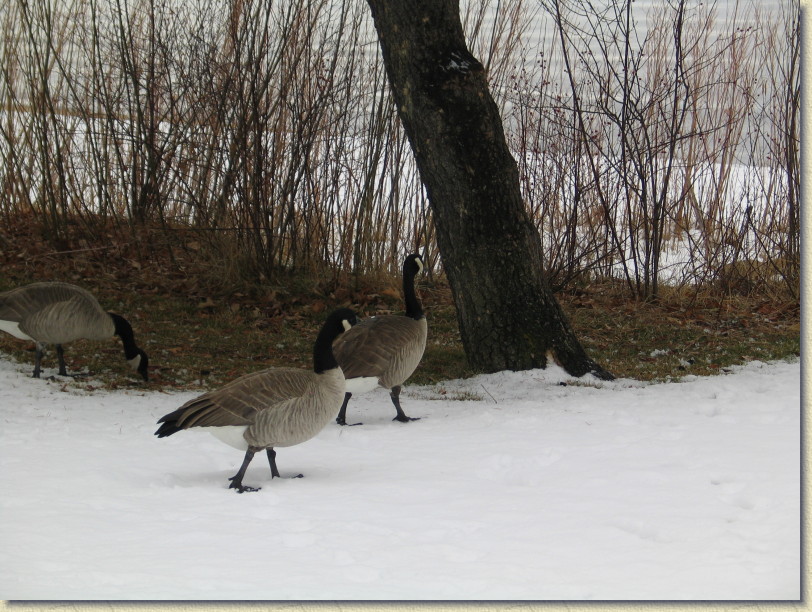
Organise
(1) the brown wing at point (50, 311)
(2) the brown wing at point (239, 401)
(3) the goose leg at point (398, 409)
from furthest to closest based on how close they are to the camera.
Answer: (1) the brown wing at point (50, 311), (3) the goose leg at point (398, 409), (2) the brown wing at point (239, 401)

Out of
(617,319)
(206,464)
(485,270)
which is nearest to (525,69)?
(617,319)

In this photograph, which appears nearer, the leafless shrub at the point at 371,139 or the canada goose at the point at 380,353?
the canada goose at the point at 380,353

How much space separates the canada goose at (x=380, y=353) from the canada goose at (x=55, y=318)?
6.81ft

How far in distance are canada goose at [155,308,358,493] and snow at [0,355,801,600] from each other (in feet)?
0.81

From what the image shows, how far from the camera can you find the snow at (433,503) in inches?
119

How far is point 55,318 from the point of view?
6.68m

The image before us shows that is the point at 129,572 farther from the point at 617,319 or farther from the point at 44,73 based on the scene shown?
the point at 44,73

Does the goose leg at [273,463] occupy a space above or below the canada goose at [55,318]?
below

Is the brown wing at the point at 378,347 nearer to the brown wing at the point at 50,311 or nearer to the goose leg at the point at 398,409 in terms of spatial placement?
the goose leg at the point at 398,409

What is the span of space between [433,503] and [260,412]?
36.8 inches

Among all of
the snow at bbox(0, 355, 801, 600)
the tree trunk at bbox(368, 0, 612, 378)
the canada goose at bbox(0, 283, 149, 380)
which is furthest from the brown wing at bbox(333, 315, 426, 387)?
the canada goose at bbox(0, 283, 149, 380)

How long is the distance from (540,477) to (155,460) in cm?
207

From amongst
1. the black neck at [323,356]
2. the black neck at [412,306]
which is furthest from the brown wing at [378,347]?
the black neck at [323,356]

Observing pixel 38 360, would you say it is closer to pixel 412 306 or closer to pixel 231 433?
pixel 412 306
